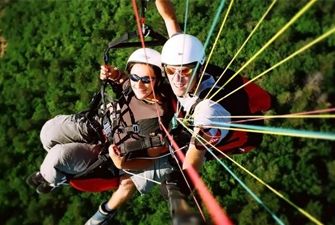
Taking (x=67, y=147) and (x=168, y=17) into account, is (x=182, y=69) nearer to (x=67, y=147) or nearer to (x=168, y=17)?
(x=168, y=17)

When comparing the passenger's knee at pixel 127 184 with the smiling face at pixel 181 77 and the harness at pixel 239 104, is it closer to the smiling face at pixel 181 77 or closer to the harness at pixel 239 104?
the harness at pixel 239 104

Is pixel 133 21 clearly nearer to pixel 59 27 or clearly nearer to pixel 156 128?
pixel 59 27

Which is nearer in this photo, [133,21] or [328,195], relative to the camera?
[328,195]

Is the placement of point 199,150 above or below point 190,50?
below

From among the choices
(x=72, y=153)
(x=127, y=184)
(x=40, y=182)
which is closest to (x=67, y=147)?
(x=72, y=153)

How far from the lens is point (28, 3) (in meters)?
7.40

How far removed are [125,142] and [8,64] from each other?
4117mm

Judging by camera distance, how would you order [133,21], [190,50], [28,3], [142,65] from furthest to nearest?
[28,3] < [133,21] < [142,65] < [190,50]

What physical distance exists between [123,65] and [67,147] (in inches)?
105

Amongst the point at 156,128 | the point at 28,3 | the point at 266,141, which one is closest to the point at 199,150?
the point at 156,128

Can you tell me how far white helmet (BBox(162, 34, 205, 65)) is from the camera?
3.19 metres

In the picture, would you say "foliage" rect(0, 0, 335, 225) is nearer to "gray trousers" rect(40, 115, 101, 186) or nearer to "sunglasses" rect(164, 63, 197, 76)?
"gray trousers" rect(40, 115, 101, 186)

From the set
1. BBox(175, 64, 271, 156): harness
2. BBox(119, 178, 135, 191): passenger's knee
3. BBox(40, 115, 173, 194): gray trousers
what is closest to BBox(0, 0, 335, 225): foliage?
BBox(119, 178, 135, 191): passenger's knee

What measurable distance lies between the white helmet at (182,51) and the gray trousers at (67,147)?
3.44 ft
